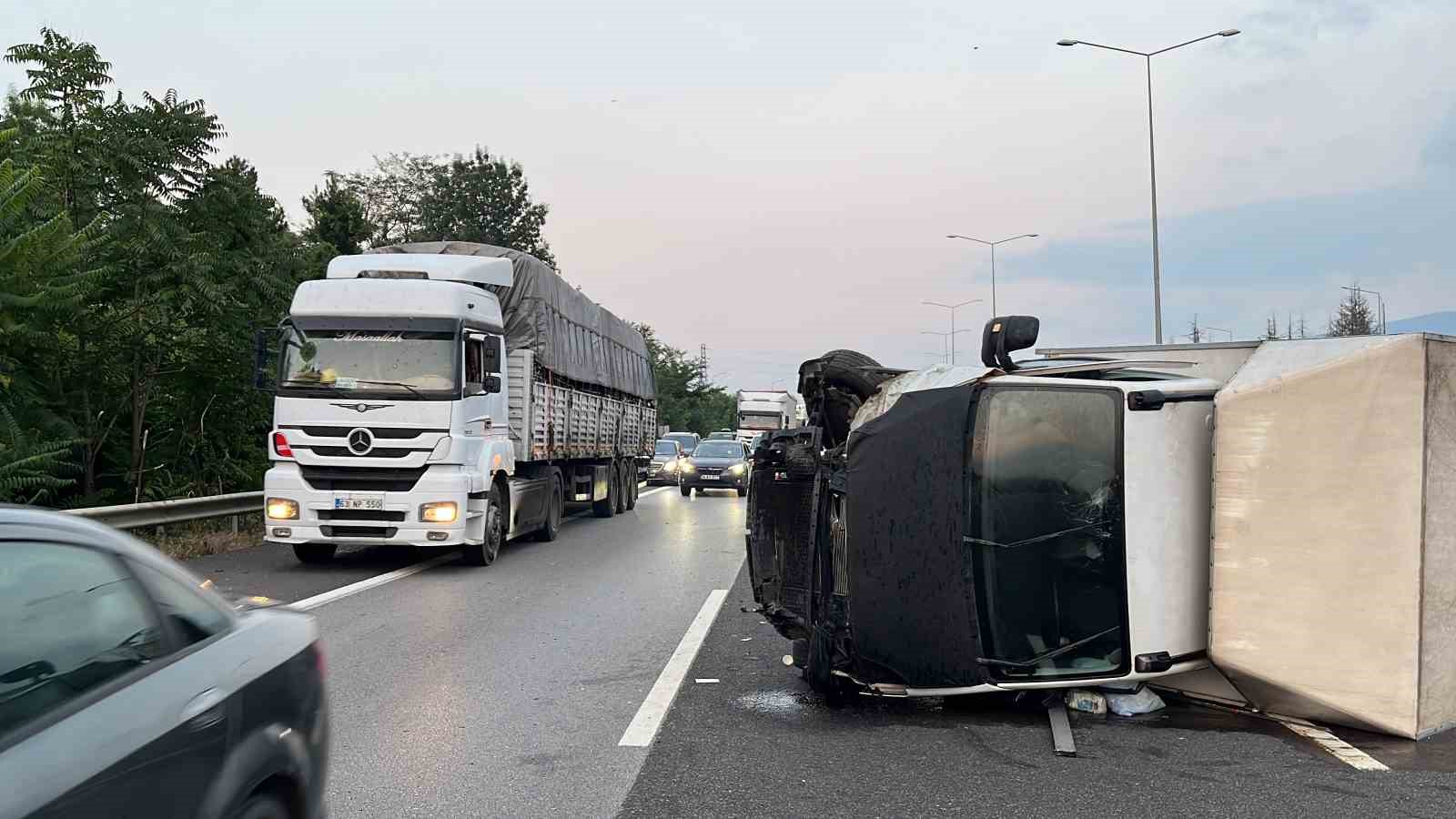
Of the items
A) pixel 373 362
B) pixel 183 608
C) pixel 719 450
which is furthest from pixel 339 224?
pixel 183 608

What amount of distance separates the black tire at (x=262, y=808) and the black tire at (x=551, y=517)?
13863 mm

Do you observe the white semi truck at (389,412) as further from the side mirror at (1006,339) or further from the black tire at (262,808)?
→ the black tire at (262,808)

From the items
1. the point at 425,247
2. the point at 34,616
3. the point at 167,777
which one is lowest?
the point at 167,777


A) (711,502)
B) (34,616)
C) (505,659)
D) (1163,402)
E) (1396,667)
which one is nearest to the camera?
(34,616)

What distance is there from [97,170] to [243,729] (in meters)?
15.4

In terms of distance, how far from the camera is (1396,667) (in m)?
5.61

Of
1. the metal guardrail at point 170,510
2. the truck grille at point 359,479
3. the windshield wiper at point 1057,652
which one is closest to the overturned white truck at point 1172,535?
the windshield wiper at point 1057,652

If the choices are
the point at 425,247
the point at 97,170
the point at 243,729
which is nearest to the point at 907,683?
the point at 243,729

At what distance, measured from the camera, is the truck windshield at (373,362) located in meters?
12.9

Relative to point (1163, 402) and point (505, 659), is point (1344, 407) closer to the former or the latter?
point (1163, 402)

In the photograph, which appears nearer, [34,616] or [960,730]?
[34,616]

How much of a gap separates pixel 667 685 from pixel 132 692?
492 cm

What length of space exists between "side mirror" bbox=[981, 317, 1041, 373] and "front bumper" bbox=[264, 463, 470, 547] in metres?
7.44

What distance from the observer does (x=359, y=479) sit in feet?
42.0
